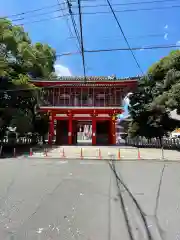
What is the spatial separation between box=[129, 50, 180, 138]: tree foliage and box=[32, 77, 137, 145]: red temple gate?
1818mm

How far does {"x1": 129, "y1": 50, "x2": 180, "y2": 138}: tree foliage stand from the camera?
25703 mm

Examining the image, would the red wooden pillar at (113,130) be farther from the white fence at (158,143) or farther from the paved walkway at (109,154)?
the paved walkway at (109,154)

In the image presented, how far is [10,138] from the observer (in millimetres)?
29031

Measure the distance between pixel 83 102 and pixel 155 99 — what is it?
9.77m

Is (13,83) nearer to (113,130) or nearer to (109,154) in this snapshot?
(109,154)

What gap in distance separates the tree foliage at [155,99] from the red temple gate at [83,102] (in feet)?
5.96

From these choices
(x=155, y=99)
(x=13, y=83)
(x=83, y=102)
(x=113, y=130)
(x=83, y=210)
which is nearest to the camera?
(x=83, y=210)

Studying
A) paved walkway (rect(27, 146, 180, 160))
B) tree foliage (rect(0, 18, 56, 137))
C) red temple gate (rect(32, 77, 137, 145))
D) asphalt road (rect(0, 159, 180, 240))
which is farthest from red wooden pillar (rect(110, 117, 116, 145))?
asphalt road (rect(0, 159, 180, 240))

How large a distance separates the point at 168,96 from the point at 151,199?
18.0 meters

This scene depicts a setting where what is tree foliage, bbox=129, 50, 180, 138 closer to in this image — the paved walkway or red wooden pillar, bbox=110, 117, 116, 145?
red wooden pillar, bbox=110, 117, 116, 145

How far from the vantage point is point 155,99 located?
87.8 ft

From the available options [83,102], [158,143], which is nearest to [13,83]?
[83,102]

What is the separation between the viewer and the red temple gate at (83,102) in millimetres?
31109

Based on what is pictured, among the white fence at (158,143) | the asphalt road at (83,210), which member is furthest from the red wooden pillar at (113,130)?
the asphalt road at (83,210)
